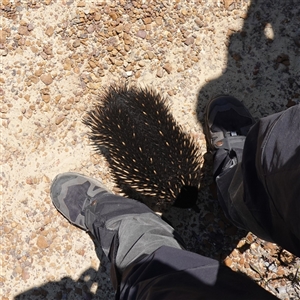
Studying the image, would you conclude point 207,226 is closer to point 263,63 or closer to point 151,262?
point 151,262

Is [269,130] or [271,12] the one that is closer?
[269,130]

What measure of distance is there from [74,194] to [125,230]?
0.57 metres

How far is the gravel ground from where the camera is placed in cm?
226

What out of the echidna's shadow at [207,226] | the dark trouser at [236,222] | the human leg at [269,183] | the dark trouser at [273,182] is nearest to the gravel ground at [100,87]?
the echidna's shadow at [207,226]

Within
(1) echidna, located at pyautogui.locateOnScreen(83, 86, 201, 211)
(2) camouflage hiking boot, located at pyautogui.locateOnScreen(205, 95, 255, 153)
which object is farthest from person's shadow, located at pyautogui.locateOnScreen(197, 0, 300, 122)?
(1) echidna, located at pyautogui.locateOnScreen(83, 86, 201, 211)

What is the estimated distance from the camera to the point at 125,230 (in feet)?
5.98

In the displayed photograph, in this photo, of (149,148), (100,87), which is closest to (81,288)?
(149,148)

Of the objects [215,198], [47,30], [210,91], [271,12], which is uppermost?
[271,12]

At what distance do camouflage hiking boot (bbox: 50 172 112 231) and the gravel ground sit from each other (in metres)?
0.08

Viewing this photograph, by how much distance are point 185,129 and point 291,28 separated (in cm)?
98

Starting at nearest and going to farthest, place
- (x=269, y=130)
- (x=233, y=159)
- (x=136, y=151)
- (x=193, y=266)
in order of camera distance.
→ (x=269, y=130), (x=193, y=266), (x=136, y=151), (x=233, y=159)

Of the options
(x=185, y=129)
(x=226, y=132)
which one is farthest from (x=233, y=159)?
(x=185, y=129)

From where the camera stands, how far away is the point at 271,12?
2.36 meters

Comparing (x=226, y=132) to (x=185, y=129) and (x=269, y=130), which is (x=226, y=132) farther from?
(x=269, y=130)
